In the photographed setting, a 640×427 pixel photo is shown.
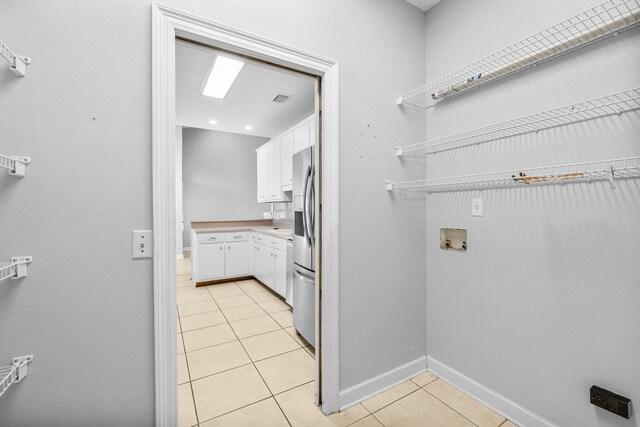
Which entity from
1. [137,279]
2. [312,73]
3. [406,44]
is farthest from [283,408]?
[406,44]

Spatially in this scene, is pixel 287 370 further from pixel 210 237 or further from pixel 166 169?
pixel 210 237

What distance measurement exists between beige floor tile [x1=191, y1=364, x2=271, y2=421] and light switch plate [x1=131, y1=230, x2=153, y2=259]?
3.76 ft

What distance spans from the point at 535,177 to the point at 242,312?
3178 millimetres

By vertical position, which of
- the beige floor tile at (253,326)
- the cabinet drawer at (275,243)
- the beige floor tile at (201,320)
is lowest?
the beige floor tile at (253,326)

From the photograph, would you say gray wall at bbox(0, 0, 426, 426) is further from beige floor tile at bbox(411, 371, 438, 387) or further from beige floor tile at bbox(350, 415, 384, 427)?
beige floor tile at bbox(411, 371, 438, 387)

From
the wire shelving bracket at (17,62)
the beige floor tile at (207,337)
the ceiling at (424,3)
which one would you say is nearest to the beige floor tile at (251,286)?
the beige floor tile at (207,337)

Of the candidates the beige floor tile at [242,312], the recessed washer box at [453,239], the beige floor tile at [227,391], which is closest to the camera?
the beige floor tile at [227,391]

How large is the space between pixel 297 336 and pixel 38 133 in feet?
8.11

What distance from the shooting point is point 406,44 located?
205 centimetres

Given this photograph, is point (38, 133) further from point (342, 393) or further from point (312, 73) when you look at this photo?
point (342, 393)

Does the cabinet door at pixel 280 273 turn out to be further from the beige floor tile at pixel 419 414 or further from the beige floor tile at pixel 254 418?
→ the beige floor tile at pixel 419 414

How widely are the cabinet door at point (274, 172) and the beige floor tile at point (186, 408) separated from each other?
2.95 m

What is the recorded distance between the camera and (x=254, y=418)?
5.48 ft

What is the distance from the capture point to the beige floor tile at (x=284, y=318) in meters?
3.04
